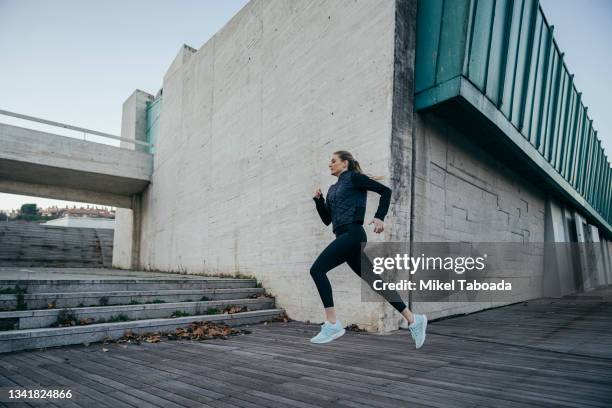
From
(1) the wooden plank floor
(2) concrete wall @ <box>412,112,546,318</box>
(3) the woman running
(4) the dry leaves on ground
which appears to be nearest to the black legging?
(3) the woman running

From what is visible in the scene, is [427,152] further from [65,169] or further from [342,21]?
[65,169]

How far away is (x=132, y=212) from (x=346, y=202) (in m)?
14.3

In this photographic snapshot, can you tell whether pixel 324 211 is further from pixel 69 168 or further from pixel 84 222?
pixel 84 222

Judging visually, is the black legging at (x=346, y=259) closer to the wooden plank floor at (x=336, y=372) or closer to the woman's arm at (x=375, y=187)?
the woman's arm at (x=375, y=187)

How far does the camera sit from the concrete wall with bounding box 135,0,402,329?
5.25 meters

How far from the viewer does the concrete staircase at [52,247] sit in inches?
691

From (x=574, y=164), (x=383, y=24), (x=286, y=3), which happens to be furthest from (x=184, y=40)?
(x=574, y=164)

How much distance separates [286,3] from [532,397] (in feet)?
23.9

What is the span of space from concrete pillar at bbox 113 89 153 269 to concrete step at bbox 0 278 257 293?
10052mm

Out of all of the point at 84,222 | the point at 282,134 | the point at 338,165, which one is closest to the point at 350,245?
the point at 338,165

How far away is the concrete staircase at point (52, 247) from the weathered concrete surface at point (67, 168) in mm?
3955

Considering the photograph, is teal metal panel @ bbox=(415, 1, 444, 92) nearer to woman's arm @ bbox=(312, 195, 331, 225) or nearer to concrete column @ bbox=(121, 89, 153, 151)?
woman's arm @ bbox=(312, 195, 331, 225)

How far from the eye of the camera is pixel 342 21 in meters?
5.85

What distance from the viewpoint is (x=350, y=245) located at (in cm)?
371
